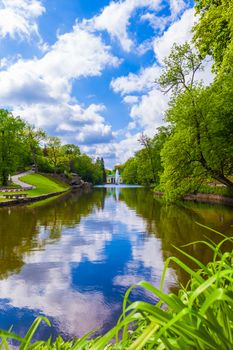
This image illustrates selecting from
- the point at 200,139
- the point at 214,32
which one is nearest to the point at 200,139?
the point at 200,139

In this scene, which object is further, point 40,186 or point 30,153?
point 30,153

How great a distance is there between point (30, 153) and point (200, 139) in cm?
6606

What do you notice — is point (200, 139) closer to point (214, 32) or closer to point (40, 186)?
point (214, 32)

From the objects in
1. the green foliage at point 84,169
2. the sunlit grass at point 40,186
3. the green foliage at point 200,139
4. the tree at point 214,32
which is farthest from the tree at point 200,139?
the green foliage at point 84,169

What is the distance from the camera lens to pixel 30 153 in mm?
82562

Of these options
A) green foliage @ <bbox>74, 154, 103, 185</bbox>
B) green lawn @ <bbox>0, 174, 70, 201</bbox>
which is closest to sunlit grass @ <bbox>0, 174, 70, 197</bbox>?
green lawn @ <bbox>0, 174, 70, 201</bbox>

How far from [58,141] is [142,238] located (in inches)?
2896

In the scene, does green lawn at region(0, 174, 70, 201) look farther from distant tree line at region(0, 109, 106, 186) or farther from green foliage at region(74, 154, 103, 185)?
green foliage at region(74, 154, 103, 185)

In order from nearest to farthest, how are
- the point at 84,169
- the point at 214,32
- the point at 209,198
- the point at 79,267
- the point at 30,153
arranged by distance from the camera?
the point at 79,267 < the point at 214,32 < the point at 209,198 < the point at 30,153 < the point at 84,169

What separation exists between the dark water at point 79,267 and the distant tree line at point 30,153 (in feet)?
102

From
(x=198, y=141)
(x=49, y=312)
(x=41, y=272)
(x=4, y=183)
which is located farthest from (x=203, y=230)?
(x=4, y=183)

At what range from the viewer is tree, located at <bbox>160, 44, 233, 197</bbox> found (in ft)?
78.3

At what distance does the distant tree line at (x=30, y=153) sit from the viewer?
48.1 meters

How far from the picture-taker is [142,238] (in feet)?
51.1
